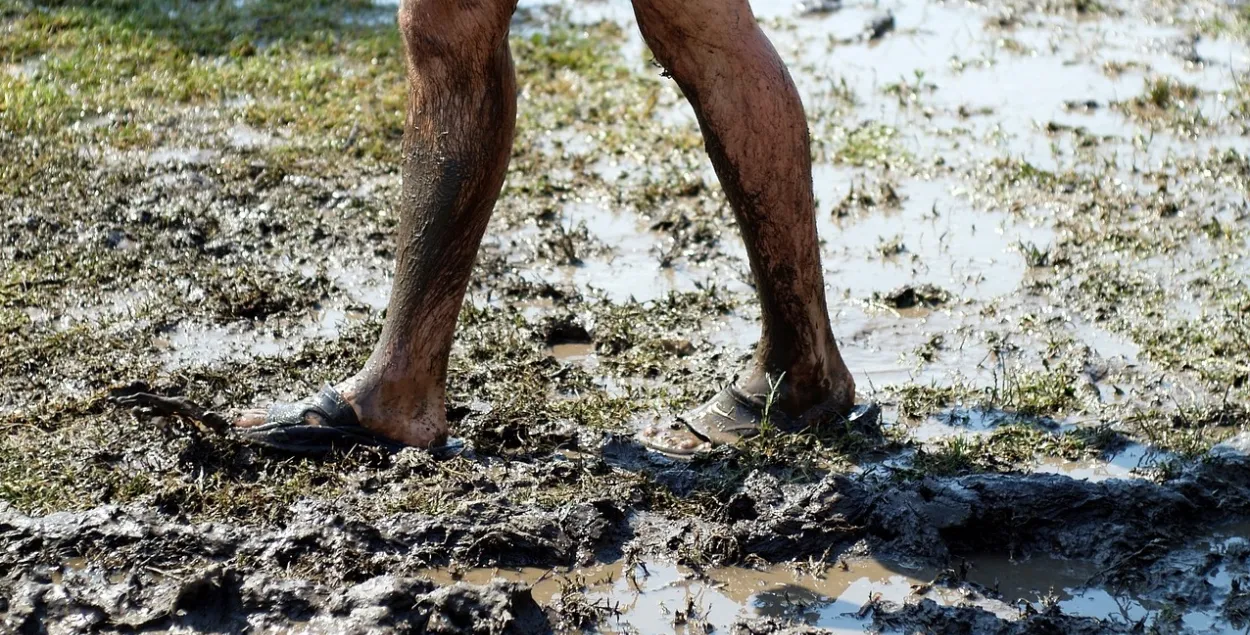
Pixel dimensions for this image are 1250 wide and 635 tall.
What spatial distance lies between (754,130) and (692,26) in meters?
0.26

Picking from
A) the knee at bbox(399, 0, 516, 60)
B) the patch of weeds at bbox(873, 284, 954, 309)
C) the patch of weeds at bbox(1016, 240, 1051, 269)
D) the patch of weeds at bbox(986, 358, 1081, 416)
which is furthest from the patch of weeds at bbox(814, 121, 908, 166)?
the knee at bbox(399, 0, 516, 60)

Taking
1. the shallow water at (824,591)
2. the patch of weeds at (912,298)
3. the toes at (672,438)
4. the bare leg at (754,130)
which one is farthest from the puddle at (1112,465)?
the patch of weeds at (912,298)

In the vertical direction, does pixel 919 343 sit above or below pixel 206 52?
below

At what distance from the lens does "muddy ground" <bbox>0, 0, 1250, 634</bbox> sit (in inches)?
111

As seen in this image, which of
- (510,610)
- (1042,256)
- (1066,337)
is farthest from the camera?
(1042,256)

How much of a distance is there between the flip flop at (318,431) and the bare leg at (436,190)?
22 mm

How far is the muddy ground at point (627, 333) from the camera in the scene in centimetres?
282

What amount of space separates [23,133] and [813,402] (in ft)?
11.2

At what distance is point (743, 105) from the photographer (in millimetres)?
3191

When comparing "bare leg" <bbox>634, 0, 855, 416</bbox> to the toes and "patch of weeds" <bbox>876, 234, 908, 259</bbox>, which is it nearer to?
the toes

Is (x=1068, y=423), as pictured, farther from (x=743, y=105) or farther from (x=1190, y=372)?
(x=743, y=105)

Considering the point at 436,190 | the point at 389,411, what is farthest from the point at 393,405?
the point at 436,190

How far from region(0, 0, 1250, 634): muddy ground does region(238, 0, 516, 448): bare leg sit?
0.17m

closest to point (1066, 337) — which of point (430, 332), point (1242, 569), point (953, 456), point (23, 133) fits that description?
point (953, 456)
